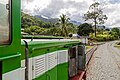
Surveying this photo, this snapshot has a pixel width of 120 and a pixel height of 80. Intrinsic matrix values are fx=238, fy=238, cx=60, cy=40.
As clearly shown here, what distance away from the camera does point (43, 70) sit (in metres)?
4.16

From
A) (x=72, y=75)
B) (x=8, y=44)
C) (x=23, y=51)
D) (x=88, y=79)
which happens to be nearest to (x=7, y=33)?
(x=8, y=44)

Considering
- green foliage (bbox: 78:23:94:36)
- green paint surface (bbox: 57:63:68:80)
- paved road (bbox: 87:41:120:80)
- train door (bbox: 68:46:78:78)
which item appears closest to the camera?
green paint surface (bbox: 57:63:68:80)

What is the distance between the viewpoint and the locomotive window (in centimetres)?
237

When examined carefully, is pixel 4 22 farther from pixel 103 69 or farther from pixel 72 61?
pixel 103 69

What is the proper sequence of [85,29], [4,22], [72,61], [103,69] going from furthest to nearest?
[85,29]
[103,69]
[72,61]
[4,22]

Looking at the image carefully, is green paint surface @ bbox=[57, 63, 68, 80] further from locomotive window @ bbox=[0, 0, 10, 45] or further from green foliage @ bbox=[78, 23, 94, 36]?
green foliage @ bbox=[78, 23, 94, 36]

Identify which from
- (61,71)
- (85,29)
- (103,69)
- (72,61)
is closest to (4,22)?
(61,71)

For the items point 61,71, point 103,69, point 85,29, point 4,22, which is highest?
point 85,29

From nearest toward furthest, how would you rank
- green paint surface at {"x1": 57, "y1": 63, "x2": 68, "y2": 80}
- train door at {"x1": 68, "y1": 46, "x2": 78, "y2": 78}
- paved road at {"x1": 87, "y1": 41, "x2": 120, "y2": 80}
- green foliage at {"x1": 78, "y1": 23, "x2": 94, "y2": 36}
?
green paint surface at {"x1": 57, "y1": 63, "x2": 68, "y2": 80}
train door at {"x1": 68, "y1": 46, "x2": 78, "y2": 78}
paved road at {"x1": 87, "y1": 41, "x2": 120, "y2": 80}
green foliage at {"x1": 78, "y1": 23, "x2": 94, "y2": 36}

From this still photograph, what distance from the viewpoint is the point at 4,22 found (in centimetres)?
242

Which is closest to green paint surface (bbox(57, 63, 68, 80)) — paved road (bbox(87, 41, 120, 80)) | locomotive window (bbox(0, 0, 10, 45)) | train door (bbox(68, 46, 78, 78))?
train door (bbox(68, 46, 78, 78))

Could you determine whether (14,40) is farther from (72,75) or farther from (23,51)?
(72,75)

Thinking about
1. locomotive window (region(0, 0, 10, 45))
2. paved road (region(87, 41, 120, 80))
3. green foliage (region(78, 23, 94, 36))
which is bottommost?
paved road (region(87, 41, 120, 80))

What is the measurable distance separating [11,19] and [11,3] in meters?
0.17
